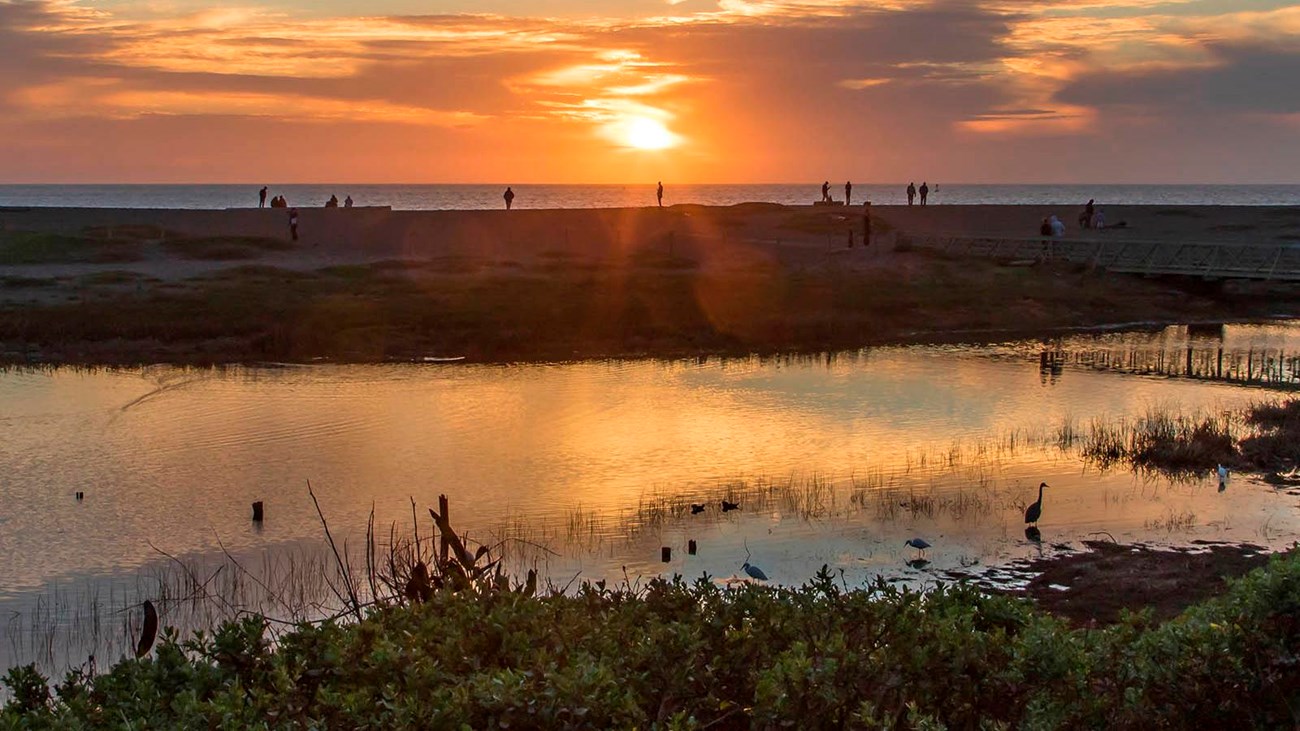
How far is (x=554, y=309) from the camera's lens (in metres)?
39.9

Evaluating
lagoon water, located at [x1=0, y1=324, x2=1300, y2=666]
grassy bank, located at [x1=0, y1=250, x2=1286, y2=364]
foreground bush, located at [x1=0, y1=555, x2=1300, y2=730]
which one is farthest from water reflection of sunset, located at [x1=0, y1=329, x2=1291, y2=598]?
foreground bush, located at [x1=0, y1=555, x2=1300, y2=730]

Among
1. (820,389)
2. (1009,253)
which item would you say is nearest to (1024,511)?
(820,389)

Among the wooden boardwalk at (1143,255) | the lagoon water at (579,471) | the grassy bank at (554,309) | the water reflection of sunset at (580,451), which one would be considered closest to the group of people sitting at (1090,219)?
the wooden boardwalk at (1143,255)

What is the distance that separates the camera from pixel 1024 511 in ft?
61.4

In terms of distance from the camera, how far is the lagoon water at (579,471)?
54.3ft

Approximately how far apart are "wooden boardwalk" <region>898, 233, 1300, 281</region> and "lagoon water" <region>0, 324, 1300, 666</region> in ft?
59.2

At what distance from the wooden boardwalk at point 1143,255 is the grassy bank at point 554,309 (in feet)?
4.22

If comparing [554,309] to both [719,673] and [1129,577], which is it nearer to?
[1129,577]

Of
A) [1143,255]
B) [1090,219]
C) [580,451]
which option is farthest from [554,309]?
[1090,219]

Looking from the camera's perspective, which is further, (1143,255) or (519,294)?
(1143,255)

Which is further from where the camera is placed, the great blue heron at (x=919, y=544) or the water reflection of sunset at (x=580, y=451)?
the water reflection of sunset at (x=580, y=451)

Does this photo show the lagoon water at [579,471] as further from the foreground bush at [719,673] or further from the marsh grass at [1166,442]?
the foreground bush at [719,673]

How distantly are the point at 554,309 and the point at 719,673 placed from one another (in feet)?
107

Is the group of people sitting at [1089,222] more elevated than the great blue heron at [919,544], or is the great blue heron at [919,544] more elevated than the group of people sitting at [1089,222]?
the group of people sitting at [1089,222]
